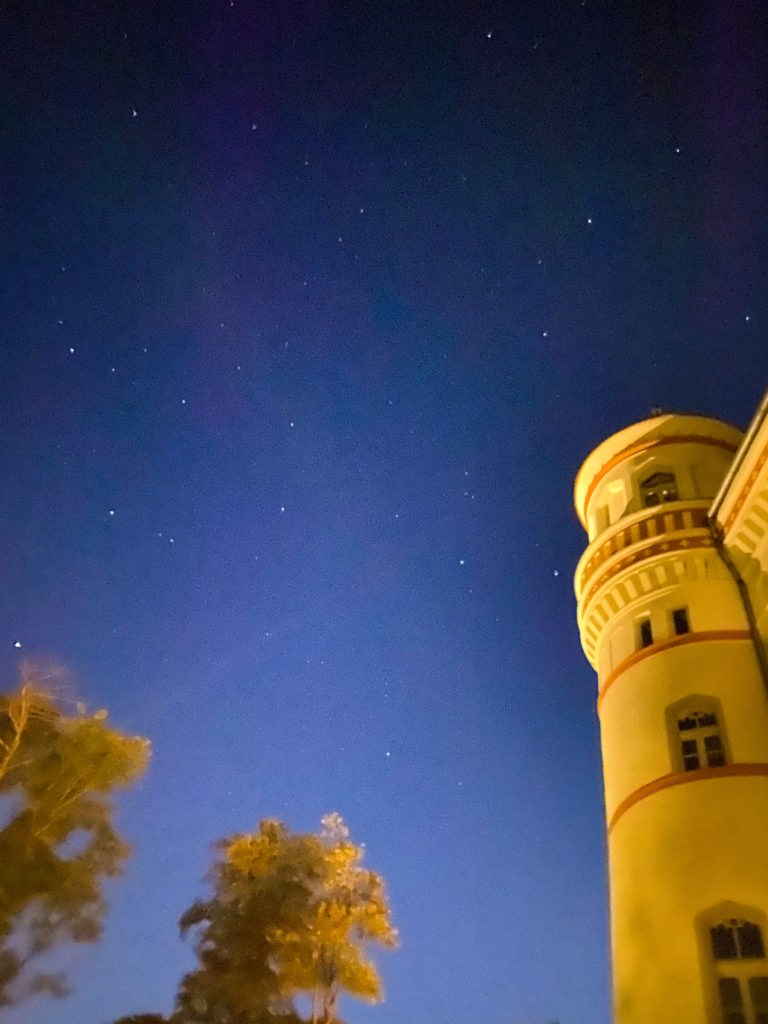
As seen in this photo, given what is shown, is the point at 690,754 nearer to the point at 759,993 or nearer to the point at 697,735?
the point at 697,735

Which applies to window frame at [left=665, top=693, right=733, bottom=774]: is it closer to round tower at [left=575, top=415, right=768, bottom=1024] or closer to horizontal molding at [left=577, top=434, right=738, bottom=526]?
round tower at [left=575, top=415, right=768, bottom=1024]

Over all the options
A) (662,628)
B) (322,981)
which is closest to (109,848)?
(322,981)

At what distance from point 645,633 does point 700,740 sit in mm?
3182

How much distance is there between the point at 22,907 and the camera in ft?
67.2

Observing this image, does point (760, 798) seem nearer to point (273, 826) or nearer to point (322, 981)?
point (322, 981)

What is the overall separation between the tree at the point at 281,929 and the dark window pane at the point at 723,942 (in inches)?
369

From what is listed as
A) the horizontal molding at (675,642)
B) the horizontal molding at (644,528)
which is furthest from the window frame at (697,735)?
the horizontal molding at (644,528)

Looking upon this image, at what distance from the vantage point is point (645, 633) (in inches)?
783

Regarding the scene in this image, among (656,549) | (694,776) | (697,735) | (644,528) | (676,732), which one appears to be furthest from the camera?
(644,528)

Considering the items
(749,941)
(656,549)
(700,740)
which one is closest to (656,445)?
(656,549)

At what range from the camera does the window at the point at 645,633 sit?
19.6m

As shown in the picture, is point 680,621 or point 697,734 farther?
point 680,621

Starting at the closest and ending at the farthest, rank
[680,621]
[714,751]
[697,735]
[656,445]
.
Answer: [714,751] < [697,735] < [680,621] < [656,445]

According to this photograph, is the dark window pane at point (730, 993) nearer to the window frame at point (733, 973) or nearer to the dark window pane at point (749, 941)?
the window frame at point (733, 973)
